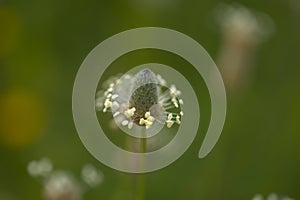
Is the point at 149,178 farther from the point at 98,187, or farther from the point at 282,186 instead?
the point at 282,186

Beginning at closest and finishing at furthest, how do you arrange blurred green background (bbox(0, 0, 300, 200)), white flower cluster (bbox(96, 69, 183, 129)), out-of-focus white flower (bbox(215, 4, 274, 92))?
white flower cluster (bbox(96, 69, 183, 129)) < out-of-focus white flower (bbox(215, 4, 274, 92)) < blurred green background (bbox(0, 0, 300, 200))

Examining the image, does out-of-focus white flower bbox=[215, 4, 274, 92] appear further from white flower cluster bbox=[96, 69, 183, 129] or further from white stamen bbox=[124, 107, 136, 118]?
white stamen bbox=[124, 107, 136, 118]

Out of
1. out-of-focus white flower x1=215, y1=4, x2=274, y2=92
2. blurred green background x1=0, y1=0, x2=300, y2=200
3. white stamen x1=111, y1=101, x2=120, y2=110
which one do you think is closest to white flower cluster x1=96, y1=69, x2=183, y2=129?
white stamen x1=111, y1=101, x2=120, y2=110

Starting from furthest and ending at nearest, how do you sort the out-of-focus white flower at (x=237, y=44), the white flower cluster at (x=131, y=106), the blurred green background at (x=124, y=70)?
1. the blurred green background at (x=124, y=70)
2. the out-of-focus white flower at (x=237, y=44)
3. the white flower cluster at (x=131, y=106)

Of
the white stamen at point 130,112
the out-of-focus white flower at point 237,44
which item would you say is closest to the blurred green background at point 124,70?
the out-of-focus white flower at point 237,44

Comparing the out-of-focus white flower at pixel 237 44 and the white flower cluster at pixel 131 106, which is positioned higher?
the out-of-focus white flower at pixel 237 44

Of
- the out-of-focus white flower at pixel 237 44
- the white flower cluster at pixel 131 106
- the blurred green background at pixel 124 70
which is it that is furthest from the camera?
the blurred green background at pixel 124 70

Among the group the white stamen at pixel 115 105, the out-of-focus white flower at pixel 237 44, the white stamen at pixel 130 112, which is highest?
the out-of-focus white flower at pixel 237 44

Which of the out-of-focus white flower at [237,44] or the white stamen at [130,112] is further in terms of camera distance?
the out-of-focus white flower at [237,44]

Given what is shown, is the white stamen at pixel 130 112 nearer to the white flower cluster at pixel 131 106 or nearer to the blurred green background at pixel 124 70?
the white flower cluster at pixel 131 106
